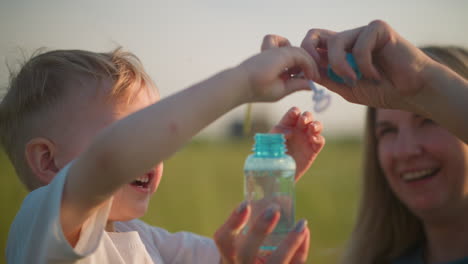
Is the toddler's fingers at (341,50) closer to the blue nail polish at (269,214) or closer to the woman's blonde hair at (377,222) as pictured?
the blue nail polish at (269,214)

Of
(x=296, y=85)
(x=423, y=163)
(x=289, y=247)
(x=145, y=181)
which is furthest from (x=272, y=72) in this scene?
(x=423, y=163)

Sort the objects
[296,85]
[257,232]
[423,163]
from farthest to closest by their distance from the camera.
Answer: [423,163], [296,85], [257,232]

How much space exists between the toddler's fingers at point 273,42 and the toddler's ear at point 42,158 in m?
0.68

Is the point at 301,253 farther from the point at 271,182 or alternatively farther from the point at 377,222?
the point at 377,222

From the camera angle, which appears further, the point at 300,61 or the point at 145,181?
the point at 145,181

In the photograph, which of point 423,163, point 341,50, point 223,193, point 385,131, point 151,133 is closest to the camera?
point 151,133

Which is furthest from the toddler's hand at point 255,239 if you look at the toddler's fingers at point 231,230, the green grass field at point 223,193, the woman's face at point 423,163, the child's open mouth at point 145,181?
the green grass field at point 223,193

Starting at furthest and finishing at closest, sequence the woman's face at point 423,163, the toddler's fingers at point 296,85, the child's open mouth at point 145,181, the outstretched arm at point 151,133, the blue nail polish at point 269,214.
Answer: the woman's face at point 423,163, the child's open mouth at point 145,181, the toddler's fingers at point 296,85, the blue nail polish at point 269,214, the outstretched arm at point 151,133

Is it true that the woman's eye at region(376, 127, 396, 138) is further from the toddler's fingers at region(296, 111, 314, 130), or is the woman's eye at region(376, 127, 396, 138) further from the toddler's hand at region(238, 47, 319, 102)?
the toddler's hand at region(238, 47, 319, 102)

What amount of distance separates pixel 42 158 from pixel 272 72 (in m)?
0.76

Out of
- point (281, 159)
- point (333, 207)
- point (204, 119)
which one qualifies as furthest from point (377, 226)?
point (333, 207)

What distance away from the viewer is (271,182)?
123cm

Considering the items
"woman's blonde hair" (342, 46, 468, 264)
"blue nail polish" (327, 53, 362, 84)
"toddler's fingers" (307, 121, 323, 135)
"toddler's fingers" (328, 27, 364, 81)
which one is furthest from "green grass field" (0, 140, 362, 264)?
"toddler's fingers" (328, 27, 364, 81)

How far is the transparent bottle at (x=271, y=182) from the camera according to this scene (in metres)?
1.12
